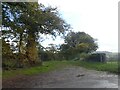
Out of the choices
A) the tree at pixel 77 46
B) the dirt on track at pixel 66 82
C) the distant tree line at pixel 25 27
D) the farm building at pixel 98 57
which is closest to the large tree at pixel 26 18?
the distant tree line at pixel 25 27

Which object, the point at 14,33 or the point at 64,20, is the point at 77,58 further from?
the point at 14,33

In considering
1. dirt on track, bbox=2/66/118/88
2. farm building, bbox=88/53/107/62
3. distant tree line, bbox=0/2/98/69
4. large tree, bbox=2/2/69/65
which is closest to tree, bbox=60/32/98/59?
farm building, bbox=88/53/107/62

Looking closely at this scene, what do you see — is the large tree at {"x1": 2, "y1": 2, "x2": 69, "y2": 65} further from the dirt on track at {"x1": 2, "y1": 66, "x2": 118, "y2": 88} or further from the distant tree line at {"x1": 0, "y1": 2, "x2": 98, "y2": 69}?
the dirt on track at {"x1": 2, "y1": 66, "x2": 118, "y2": 88}

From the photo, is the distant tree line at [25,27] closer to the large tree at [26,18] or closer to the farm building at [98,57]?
the large tree at [26,18]

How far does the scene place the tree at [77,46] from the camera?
5428 cm

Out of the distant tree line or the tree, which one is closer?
the distant tree line

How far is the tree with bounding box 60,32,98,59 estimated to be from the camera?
54.3 m

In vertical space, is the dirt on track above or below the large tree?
below

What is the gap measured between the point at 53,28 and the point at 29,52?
334 cm

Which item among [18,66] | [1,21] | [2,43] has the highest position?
[1,21]

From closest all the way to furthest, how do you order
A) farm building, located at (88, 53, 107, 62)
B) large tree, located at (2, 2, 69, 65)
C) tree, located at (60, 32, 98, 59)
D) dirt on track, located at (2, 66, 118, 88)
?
1. dirt on track, located at (2, 66, 118, 88)
2. large tree, located at (2, 2, 69, 65)
3. farm building, located at (88, 53, 107, 62)
4. tree, located at (60, 32, 98, 59)

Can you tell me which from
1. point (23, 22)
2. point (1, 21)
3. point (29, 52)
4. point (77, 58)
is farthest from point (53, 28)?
point (77, 58)

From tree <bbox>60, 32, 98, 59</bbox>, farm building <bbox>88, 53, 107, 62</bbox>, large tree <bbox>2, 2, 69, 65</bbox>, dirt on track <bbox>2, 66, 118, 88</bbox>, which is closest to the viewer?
dirt on track <bbox>2, 66, 118, 88</bbox>

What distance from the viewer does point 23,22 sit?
70.9 feet
